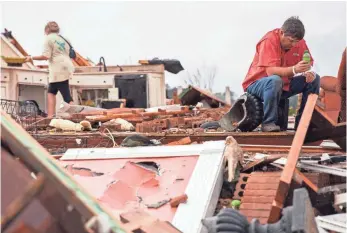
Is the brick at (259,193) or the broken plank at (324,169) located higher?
the broken plank at (324,169)

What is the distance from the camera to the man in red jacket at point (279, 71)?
4.72 m

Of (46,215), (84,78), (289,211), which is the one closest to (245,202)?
(289,211)

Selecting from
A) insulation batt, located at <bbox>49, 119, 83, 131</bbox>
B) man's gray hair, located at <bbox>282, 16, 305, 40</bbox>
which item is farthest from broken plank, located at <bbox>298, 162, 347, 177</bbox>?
insulation batt, located at <bbox>49, 119, 83, 131</bbox>

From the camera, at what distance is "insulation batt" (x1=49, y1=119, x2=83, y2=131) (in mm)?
5973

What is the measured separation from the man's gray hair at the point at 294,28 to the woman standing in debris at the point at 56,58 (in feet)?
12.3

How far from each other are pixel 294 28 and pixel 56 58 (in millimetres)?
3943

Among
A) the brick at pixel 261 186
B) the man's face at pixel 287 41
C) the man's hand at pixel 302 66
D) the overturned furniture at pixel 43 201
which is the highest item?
the man's face at pixel 287 41

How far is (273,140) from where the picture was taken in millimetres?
4723

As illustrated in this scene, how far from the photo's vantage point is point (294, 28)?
473cm

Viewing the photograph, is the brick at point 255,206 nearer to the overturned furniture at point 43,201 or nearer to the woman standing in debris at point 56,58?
the overturned furniture at point 43,201

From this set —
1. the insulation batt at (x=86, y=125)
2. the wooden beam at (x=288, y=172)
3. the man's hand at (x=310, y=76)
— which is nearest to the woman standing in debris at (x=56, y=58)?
the insulation batt at (x=86, y=125)

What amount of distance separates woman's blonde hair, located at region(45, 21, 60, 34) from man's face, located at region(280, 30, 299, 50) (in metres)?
3.74

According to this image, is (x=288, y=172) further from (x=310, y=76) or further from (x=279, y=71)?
(x=310, y=76)

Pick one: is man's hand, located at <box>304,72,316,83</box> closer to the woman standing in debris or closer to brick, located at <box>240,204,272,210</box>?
brick, located at <box>240,204,272,210</box>
